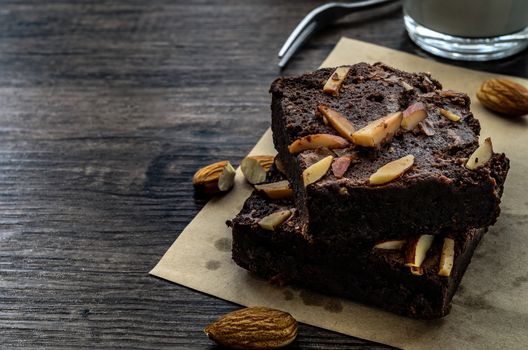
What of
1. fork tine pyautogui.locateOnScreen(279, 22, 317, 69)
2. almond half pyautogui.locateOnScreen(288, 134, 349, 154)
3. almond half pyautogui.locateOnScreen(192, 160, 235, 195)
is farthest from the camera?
fork tine pyautogui.locateOnScreen(279, 22, 317, 69)

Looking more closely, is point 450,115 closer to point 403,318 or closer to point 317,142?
point 317,142

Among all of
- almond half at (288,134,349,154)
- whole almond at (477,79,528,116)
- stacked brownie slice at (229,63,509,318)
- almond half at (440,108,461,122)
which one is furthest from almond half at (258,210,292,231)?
whole almond at (477,79,528,116)

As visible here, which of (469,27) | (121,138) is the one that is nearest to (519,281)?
(469,27)

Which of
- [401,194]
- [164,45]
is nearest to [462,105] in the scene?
[401,194]

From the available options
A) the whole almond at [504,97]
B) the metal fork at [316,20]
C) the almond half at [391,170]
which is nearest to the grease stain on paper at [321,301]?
the almond half at [391,170]

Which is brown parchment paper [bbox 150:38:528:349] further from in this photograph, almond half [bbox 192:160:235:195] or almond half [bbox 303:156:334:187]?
almond half [bbox 303:156:334:187]

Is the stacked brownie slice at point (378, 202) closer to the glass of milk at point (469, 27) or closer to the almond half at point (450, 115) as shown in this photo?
the almond half at point (450, 115)
